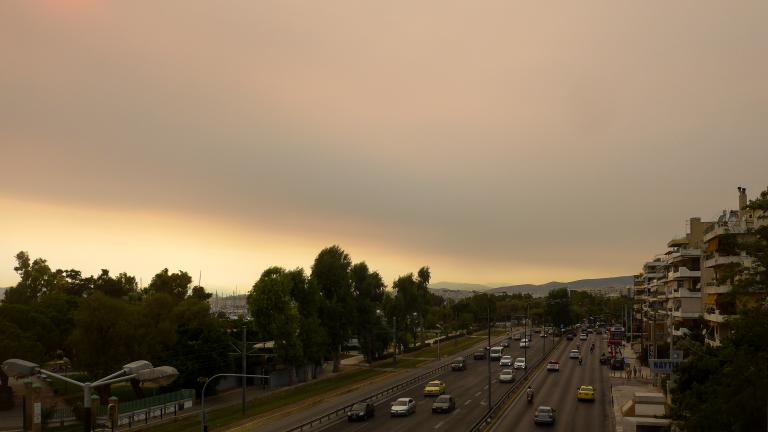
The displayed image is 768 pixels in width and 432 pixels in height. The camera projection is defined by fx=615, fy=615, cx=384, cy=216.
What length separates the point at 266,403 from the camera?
233 feet

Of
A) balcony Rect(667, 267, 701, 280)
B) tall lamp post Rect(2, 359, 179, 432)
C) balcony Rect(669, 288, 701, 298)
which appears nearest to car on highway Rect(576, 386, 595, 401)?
balcony Rect(669, 288, 701, 298)

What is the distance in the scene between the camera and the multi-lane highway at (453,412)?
174ft

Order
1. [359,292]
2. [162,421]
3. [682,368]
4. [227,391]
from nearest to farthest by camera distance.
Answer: [682,368] < [162,421] < [227,391] < [359,292]

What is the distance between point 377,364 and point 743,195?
218ft

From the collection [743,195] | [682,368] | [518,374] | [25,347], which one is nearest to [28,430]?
[25,347]

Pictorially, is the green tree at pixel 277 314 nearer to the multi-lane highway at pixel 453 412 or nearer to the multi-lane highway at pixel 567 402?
the multi-lane highway at pixel 453 412

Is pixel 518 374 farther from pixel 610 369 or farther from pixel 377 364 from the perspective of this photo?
pixel 377 364

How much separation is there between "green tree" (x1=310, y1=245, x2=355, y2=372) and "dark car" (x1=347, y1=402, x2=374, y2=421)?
4148 centimetres

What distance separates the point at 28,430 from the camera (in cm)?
5394

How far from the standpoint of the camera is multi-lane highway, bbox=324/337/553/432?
53000 mm

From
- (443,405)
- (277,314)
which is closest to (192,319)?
(277,314)

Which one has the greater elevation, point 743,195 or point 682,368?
point 743,195

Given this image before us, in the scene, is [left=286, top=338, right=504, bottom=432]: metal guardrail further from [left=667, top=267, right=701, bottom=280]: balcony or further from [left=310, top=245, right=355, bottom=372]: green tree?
[left=667, top=267, right=701, bottom=280]: balcony

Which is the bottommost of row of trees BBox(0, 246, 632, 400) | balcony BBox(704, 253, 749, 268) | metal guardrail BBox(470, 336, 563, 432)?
metal guardrail BBox(470, 336, 563, 432)
